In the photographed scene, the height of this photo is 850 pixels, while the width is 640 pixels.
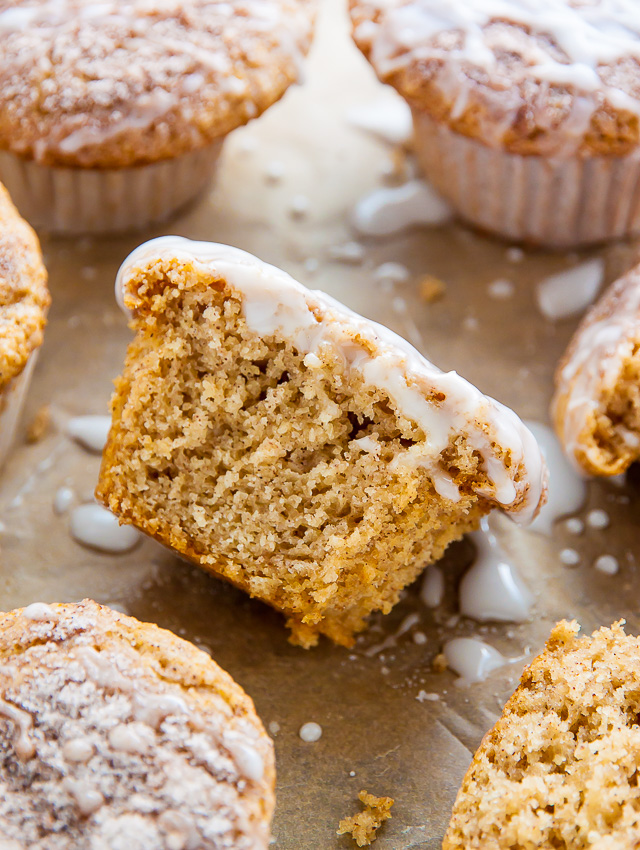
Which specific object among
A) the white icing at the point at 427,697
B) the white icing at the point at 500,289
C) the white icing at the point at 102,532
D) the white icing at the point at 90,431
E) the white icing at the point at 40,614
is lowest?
the white icing at the point at 427,697

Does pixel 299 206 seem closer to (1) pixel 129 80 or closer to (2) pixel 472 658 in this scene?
(1) pixel 129 80

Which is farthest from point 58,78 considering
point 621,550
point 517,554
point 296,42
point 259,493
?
point 621,550

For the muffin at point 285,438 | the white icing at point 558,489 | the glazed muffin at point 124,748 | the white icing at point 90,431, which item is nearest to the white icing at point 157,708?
the glazed muffin at point 124,748

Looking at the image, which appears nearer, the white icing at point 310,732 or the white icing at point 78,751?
the white icing at point 78,751

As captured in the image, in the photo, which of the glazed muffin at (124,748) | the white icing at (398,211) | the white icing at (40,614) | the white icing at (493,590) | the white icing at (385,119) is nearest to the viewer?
the glazed muffin at (124,748)

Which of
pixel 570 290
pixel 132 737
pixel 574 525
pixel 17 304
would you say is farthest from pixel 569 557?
pixel 17 304

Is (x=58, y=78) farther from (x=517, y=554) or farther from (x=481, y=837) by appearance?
(x=481, y=837)

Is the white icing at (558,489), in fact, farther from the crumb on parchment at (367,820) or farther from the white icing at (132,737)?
the white icing at (132,737)
